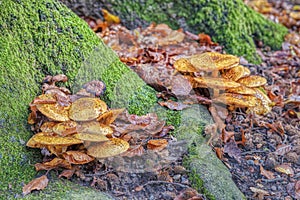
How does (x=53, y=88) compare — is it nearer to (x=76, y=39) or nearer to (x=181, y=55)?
(x=76, y=39)

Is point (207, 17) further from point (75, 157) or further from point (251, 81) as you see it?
point (75, 157)

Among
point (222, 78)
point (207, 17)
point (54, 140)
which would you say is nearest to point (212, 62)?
point (222, 78)

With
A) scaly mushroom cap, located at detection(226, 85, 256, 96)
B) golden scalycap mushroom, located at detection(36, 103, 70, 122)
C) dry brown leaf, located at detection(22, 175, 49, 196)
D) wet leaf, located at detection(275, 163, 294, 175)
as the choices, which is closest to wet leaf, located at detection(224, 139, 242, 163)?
wet leaf, located at detection(275, 163, 294, 175)

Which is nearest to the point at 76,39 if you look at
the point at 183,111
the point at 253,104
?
the point at 183,111

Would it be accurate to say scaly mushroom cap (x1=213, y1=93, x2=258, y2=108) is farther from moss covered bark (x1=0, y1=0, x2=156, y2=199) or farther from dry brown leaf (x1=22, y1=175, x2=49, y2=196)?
dry brown leaf (x1=22, y1=175, x2=49, y2=196)

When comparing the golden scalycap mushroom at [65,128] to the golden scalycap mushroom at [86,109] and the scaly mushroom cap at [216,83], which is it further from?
the scaly mushroom cap at [216,83]
